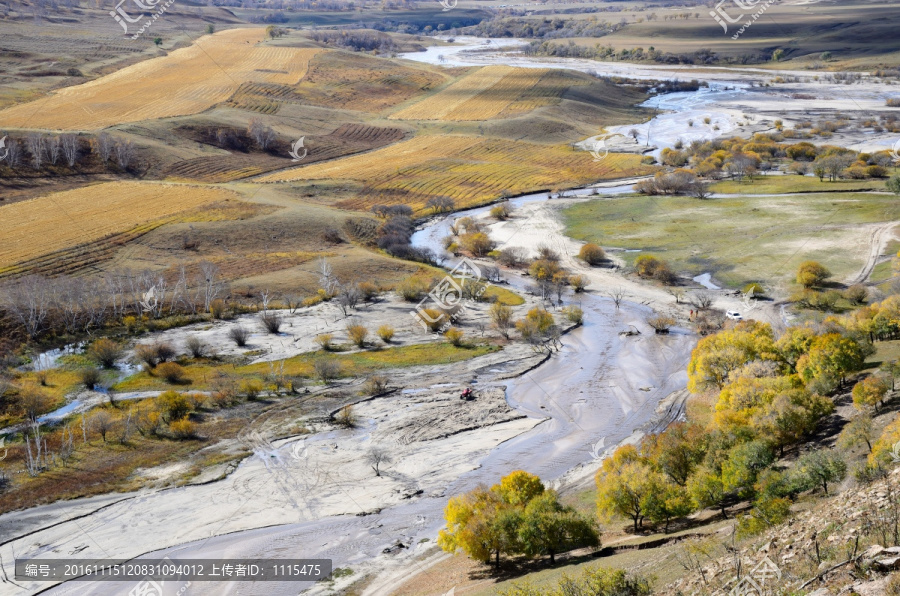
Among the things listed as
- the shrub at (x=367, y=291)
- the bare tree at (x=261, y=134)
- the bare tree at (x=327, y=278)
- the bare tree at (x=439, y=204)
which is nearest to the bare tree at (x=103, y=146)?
the bare tree at (x=261, y=134)

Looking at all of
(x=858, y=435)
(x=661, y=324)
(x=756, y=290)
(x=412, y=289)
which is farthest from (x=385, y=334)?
(x=858, y=435)

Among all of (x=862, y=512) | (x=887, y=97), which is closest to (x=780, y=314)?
(x=862, y=512)

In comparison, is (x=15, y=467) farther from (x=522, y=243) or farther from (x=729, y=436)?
(x=522, y=243)

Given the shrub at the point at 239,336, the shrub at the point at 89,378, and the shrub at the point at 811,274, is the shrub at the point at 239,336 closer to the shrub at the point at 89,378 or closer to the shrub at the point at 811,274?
the shrub at the point at 89,378

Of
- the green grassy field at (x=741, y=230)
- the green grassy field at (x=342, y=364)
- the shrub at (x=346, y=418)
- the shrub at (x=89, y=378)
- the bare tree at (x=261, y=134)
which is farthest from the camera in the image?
the bare tree at (x=261, y=134)

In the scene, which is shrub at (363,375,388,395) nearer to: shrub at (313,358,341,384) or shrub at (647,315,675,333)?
shrub at (313,358,341,384)

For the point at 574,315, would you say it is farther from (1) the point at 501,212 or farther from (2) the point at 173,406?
(1) the point at 501,212
